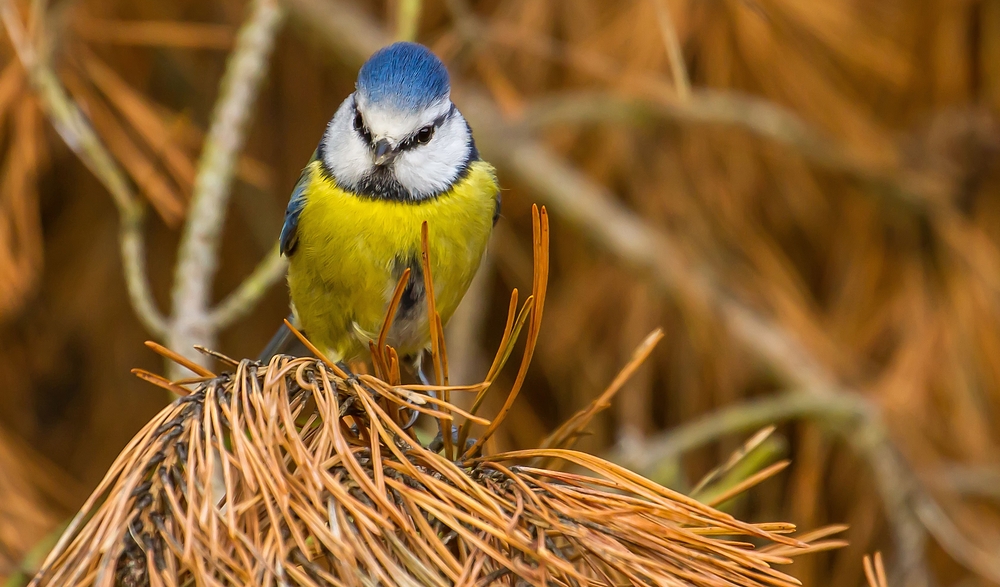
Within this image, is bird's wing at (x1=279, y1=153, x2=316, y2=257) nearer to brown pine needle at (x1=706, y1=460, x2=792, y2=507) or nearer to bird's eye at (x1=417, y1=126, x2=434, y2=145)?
bird's eye at (x1=417, y1=126, x2=434, y2=145)

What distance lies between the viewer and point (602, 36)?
64.1 inches

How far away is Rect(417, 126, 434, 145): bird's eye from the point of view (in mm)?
1144

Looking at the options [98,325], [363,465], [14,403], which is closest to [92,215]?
[98,325]

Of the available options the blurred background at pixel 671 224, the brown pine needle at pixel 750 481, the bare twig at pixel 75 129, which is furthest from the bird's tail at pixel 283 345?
the brown pine needle at pixel 750 481

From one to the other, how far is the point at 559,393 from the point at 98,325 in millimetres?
820

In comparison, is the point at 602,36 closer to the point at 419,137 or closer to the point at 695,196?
the point at 695,196

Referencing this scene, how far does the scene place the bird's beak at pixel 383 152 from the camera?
42.9 inches

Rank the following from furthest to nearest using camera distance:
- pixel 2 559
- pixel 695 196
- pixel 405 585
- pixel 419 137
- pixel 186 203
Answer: pixel 695 196
pixel 186 203
pixel 419 137
pixel 2 559
pixel 405 585

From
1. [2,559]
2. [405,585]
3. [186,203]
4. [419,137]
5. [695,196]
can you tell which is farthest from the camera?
[695,196]

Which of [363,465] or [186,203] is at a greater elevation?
[186,203]

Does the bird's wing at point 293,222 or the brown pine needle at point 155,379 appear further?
the bird's wing at point 293,222

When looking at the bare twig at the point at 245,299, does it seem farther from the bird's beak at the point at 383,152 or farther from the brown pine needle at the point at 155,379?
the brown pine needle at the point at 155,379

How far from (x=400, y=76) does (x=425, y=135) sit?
0.09 m

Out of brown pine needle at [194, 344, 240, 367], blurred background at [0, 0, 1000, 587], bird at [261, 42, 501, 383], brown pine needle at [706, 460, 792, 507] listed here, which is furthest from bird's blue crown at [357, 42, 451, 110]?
brown pine needle at [706, 460, 792, 507]
